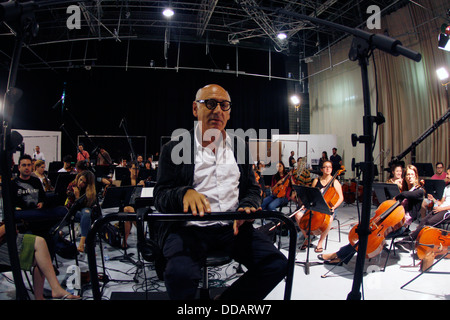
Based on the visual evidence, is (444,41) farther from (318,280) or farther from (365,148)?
(365,148)

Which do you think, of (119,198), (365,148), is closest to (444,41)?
(365,148)

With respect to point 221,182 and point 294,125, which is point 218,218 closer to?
point 221,182

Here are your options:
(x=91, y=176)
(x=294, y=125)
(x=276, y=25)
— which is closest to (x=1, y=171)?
(x=91, y=176)

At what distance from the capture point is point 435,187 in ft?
16.9

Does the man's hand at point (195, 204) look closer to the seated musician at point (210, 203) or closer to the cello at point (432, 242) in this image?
the seated musician at point (210, 203)

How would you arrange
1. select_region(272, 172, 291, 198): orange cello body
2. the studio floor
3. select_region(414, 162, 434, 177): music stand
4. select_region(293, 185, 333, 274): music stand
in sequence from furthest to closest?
A: select_region(414, 162, 434, 177): music stand < select_region(272, 172, 291, 198): orange cello body < select_region(293, 185, 333, 274): music stand < the studio floor

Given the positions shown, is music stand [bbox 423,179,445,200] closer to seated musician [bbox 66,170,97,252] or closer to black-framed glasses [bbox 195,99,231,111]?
black-framed glasses [bbox 195,99,231,111]

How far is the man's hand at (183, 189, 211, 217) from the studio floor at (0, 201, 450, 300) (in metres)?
1.46

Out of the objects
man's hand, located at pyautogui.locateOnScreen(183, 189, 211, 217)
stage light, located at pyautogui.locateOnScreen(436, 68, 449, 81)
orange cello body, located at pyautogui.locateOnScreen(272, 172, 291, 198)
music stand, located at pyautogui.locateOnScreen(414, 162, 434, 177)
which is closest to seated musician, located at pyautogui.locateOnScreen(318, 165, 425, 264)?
orange cello body, located at pyautogui.locateOnScreen(272, 172, 291, 198)

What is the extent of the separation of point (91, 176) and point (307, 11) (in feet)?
37.3

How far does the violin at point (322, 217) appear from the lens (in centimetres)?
452

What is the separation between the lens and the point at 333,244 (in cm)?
519

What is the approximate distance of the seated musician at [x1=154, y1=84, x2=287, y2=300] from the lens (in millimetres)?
1614

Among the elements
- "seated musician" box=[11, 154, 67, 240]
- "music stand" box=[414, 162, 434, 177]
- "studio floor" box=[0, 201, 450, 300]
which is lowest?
"studio floor" box=[0, 201, 450, 300]
